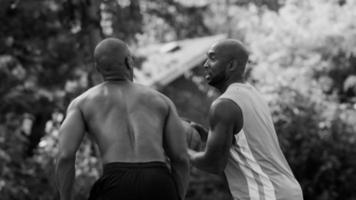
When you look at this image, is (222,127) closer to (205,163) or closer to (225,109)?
(225,109)

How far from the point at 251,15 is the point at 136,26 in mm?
6729

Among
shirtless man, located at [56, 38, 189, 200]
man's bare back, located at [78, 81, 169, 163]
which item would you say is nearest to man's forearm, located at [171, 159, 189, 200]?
shirtless man, located at [56, 38, 189, 200]

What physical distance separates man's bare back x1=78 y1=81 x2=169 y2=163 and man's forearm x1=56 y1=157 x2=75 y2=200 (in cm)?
22

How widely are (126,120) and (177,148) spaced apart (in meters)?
0.44

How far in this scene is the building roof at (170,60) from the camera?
15.2 meters

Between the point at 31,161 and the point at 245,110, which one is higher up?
the point at 245,110

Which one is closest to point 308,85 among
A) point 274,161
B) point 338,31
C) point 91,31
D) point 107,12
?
point 338,31

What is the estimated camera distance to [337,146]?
12.9 metres

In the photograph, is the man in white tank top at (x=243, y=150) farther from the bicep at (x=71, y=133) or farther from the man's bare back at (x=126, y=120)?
the bicep at (x=71, y=133)

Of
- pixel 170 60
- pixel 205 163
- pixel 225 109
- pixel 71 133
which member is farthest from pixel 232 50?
pixel 170 60

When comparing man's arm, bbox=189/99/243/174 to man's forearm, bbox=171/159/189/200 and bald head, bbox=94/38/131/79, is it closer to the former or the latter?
man's forearm, bbox=171/159/189/200

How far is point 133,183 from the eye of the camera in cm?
462

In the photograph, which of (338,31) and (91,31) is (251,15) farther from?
(91,31)

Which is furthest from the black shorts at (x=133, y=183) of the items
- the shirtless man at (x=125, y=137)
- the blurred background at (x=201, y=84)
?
the blurred background at (x=201, y=84)
